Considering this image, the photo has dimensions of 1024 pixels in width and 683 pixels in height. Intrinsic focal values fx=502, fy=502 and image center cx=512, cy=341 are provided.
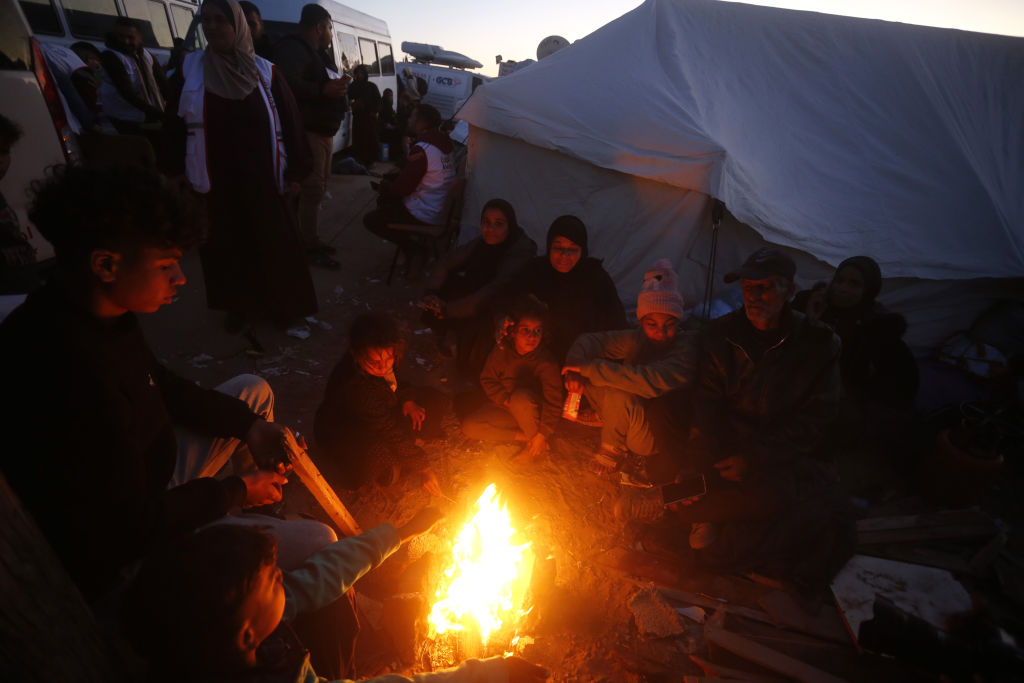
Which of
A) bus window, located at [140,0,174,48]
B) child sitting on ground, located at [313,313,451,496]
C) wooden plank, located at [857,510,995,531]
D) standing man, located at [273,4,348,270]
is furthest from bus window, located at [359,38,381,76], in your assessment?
wooden plank, located at [857,510,995,531]

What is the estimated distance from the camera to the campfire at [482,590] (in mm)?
2418

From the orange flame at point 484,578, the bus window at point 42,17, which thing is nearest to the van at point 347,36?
the bus window at point 42,17

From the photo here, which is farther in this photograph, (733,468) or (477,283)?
(477,283)

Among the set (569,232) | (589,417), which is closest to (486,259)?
(569,232)

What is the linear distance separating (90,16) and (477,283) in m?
7.22

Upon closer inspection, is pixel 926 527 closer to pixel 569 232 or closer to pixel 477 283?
pixel 569 232

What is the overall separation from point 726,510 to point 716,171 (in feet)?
10.4

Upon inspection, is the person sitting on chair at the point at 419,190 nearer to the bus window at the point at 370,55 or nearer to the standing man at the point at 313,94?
the standing man at the point at 313,94

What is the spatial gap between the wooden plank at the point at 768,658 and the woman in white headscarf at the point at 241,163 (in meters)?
4.51

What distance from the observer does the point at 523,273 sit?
4.73 meters

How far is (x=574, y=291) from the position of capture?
14.7ft

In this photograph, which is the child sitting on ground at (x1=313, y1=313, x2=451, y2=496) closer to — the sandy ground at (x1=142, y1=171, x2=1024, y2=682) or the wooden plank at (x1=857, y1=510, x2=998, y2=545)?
the sandy ground at (x1=142, y1=171, x2=1024, y2=682)

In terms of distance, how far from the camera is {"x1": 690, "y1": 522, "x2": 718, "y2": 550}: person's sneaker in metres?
3.03

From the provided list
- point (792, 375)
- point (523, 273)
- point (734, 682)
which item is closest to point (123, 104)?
point (523, 273)
